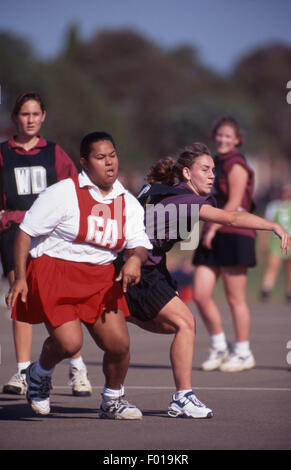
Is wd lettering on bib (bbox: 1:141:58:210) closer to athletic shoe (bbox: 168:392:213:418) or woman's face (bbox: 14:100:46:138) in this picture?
woman's face (bbox: 14:100:46:138)

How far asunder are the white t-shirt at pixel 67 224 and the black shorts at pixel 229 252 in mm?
2708

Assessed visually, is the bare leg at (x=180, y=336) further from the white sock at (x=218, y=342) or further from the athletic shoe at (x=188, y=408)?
the white sock at (x=218, y=342)

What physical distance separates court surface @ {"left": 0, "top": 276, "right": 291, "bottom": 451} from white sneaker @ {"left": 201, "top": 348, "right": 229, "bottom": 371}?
0.09 m

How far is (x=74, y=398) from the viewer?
7359 millimetres

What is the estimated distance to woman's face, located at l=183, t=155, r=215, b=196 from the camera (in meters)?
6.73

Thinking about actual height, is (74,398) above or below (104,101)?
below

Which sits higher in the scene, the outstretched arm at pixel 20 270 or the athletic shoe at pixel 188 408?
the outstretched arm at pixel 20 270

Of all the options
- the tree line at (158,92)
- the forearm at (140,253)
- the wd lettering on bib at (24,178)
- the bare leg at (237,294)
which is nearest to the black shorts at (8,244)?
the wd lettering on bib at (24,178)

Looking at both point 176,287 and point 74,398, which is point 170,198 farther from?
point 74,398

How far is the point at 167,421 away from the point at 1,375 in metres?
2.53

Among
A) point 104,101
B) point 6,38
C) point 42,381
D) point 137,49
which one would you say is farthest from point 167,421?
point 137,49

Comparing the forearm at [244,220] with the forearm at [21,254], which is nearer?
the forearm at [21,254]

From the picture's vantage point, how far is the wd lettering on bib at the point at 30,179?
7430mm

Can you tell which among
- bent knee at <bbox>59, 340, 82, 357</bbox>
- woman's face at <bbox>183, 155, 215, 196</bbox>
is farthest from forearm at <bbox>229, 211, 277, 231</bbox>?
bent knee at <bbox>59, 340, 82, 357</bbox>
